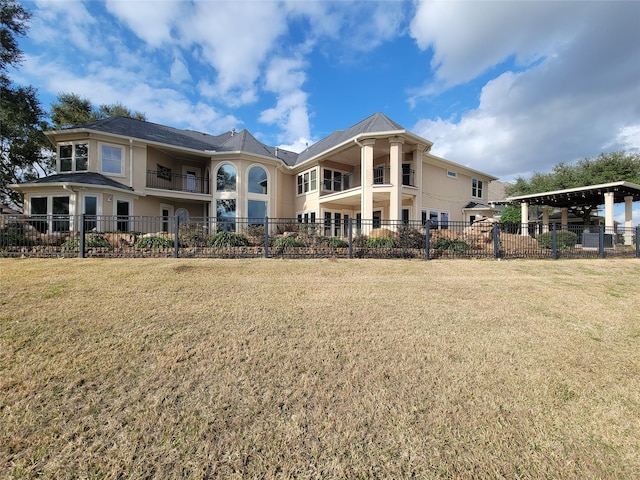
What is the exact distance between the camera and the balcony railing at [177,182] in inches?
696

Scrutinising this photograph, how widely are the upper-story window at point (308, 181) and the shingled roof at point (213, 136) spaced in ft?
5.27

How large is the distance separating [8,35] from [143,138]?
38.5 ft

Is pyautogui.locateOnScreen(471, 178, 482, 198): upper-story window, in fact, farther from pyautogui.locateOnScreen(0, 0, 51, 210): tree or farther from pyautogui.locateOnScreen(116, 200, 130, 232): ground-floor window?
pyautogui.locateOnScreen(0, 0, 51, 210): tree

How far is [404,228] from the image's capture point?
11.6m

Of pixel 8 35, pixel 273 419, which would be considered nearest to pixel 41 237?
pixel 273 419

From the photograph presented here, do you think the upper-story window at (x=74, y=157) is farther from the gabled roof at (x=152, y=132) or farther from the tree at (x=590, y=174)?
the tree at (x=590, y=174)

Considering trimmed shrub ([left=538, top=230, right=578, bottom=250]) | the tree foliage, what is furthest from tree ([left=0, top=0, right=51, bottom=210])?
the tree foliage

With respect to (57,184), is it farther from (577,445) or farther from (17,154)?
(577,445)

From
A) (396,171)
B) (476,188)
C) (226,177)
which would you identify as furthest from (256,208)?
(476,188)

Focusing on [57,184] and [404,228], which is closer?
[404,228]

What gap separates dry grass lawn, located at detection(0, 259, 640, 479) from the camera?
206 cm

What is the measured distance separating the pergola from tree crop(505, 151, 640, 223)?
2.70 meters

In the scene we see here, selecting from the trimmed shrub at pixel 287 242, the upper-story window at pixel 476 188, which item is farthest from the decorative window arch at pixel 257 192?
the upper-story window at pixel 476 188

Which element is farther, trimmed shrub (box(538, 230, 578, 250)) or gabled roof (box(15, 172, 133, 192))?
gabled roof (box(15, 172, 133, 192))
